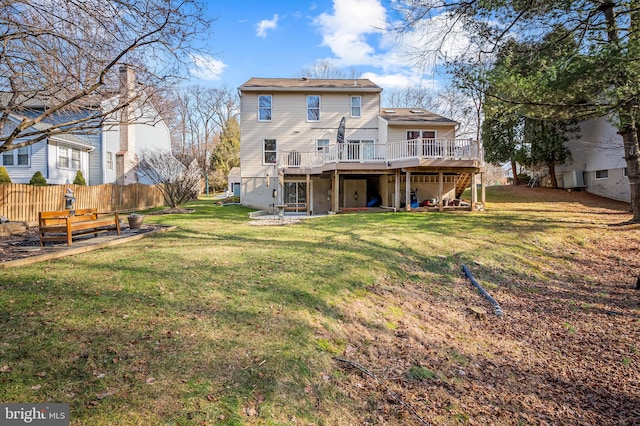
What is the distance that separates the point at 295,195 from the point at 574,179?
1630 centimetres

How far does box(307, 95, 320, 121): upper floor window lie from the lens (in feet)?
67.3

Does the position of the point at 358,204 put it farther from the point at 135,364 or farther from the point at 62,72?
the point at 135,364

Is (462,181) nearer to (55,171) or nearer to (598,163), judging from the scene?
(598,163)

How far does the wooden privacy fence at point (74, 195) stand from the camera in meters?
11.8

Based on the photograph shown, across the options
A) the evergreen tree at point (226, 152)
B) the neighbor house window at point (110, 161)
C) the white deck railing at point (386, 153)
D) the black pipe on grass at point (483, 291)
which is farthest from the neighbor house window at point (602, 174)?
the evergreen tree at point (226, 152)

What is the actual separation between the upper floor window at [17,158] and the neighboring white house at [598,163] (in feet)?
98.5

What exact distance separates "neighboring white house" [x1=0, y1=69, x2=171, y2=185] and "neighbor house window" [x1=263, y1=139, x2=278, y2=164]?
19.0 ft

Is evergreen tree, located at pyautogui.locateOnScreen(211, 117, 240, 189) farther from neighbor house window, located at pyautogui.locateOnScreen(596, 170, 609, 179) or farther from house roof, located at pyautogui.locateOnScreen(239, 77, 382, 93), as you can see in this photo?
neighbor house window, located at pyautogui.locateOnScreen(596, 170, 609, 179)

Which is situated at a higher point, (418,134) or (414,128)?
(414,128)

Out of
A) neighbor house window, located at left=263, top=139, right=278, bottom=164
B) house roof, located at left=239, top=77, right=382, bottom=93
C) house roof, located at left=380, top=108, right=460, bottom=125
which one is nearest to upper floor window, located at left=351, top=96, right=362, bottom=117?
house roof, located at left=239, top=77, right=382, bottom=93

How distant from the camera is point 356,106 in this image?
67.8 feet

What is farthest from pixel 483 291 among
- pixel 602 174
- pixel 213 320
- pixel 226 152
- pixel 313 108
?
pixel 226 152

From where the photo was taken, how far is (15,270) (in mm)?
5492

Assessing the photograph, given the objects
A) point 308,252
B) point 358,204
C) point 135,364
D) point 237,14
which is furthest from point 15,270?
point 358,204
